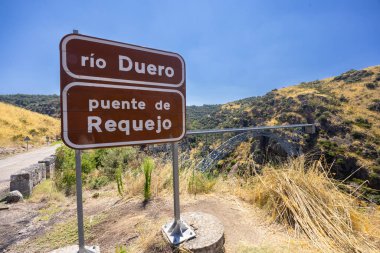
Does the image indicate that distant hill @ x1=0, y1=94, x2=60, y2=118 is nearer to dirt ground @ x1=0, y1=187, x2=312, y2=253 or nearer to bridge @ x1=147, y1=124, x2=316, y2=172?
bridge @ x1=147, y1=124, x2=316, y2=172

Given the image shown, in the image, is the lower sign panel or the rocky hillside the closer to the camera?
the lower sign panel

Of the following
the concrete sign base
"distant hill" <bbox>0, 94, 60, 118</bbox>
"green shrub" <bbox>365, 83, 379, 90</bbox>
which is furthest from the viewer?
"distant hill" <bbox>0, 94, 60, 118</bbox>

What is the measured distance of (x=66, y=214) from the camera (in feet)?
10.5

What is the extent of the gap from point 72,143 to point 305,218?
232 cm

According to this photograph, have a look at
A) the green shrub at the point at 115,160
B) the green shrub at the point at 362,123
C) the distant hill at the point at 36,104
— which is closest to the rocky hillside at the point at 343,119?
the green shrub at the point at 362,123

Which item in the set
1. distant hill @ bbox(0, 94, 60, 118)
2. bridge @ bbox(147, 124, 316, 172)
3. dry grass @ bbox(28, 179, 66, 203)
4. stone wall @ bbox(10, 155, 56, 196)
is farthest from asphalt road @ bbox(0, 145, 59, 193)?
distant hill @ bbox(0, 94, 60, 118)

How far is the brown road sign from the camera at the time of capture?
4.40 feet

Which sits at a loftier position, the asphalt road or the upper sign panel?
the upper sign panel

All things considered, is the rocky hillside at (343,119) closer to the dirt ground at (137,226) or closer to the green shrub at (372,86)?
the green shrub at (372,86)

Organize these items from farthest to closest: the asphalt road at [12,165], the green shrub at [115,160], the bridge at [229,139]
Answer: the asphalt road at [12,165] → the green shrub at [115,160] → the bridge at [229,139]

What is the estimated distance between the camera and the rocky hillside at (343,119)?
20703 mm

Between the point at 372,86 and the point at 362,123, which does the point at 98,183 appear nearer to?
the point at 362,123

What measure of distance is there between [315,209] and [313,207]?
0.03 meters

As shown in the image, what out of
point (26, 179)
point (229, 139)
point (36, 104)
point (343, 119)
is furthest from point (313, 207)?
point (36, 104)
